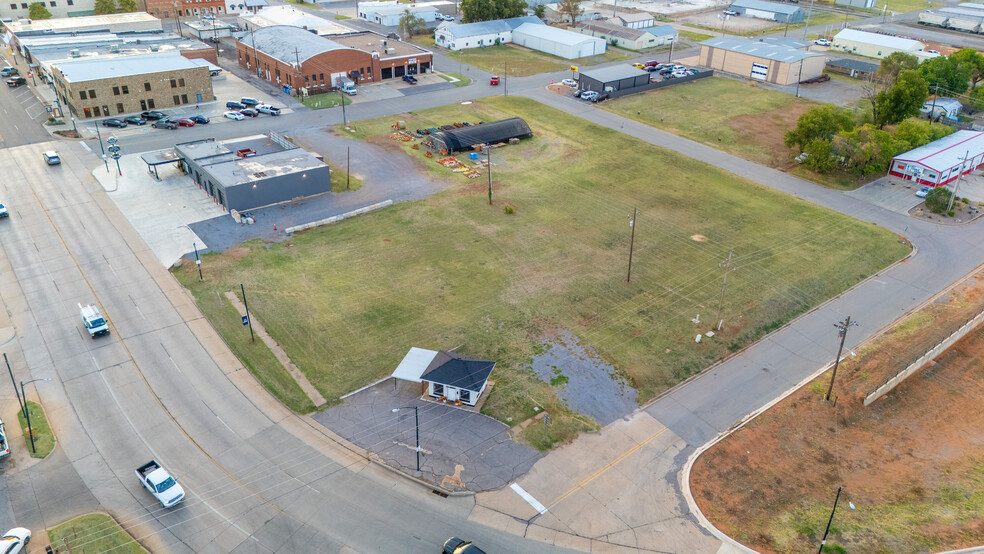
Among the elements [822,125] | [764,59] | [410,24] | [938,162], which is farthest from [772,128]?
[410,24]

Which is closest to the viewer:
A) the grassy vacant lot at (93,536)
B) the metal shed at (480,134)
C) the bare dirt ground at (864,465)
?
the grassy vacant lot at (93,536)

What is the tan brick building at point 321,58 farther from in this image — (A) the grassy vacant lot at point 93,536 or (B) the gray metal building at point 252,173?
(A) the grassy vacant lot at point 93,536

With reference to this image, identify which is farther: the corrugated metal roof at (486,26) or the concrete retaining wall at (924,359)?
the corrugated metal roof at (486,26)

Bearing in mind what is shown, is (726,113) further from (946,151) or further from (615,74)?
(946,151)

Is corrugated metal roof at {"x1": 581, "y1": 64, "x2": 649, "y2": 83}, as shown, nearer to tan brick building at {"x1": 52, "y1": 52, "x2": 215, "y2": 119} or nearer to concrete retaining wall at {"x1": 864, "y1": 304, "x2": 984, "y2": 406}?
tan brick building at {"x1": 52, "y1": 52, "x2": 215, "y2": 119}

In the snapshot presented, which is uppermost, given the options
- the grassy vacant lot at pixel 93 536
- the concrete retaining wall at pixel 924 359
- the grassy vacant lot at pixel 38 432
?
the concrete retaining wall at pixel 924 359

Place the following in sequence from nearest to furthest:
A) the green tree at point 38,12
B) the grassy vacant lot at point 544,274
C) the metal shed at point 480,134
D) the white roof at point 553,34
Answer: the grassy vacant lot at point 544,274
the metal shed at point 480,134
the white roof at point 553,34
the green tree at point 38,12

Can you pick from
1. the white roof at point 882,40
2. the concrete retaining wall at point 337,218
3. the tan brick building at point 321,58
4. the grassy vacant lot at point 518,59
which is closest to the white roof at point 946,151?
the white roof at point 882,40

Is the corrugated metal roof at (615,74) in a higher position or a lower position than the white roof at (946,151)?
higher
